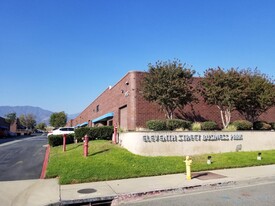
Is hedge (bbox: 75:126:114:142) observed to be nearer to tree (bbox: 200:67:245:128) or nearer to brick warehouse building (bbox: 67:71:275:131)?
brick warehouse building (bbox: 67:71:275:131)

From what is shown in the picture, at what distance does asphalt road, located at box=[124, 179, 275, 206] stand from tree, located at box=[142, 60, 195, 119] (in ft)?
32.7

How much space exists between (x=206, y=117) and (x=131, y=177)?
14.9 meters

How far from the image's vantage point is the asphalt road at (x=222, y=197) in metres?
8.38

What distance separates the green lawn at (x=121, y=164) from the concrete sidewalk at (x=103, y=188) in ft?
1.84

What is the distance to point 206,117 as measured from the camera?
25469 mm

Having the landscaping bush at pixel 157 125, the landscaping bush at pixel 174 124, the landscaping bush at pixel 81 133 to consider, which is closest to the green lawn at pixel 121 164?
the landscaping bush at pixel 157 125

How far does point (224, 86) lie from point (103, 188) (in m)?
13.5

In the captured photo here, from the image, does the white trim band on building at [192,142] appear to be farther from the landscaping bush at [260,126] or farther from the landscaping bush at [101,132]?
the landscaping bush at [101,132]

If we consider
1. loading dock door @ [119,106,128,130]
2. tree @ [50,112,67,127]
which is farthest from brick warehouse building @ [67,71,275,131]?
tree @ [50,112,67,127]

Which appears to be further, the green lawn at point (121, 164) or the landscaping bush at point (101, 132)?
the landscaping bush at point (101, 132)

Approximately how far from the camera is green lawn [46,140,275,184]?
11.8 m

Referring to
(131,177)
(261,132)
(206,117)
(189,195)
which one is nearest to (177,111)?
(206,117)

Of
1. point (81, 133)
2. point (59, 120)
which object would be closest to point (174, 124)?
point (81, 133)

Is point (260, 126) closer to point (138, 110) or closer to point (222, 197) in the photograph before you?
point (138, 110)
